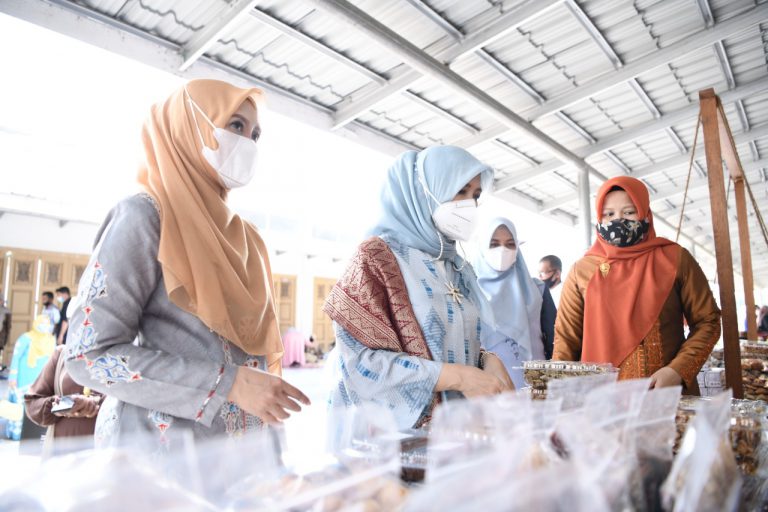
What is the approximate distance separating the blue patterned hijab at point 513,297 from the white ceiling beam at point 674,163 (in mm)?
4706

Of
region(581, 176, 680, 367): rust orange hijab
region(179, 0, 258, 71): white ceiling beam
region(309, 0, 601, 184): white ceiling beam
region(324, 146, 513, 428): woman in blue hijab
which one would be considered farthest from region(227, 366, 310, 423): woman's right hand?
region(179, 0, 258, 71): white ceiling beam

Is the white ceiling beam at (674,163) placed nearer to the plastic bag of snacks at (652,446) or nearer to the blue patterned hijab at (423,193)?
the blue patterned hijab at (423,193)

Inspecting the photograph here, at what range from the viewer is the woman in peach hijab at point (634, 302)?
178 centimetres

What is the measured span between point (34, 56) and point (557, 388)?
4662mm

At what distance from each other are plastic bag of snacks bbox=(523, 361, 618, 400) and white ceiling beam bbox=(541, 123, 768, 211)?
5963 millimetres

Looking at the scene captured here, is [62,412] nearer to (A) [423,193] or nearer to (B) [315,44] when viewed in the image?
(A) [423,193]

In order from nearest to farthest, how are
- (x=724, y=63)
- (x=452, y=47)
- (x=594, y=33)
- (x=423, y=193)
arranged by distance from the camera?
(x=423, y=193) < (x=452, y=47) < (x=594, y=33) < (x=724, y=63)

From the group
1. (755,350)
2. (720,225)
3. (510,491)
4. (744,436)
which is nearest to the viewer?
(510,491)

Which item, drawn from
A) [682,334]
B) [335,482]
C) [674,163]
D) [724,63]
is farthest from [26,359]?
[674,163]

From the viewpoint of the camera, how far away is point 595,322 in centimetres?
187

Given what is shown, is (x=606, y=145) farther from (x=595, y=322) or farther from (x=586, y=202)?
(x=595, y=322)

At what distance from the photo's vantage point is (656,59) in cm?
443

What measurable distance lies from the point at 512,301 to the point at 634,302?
2.83 ft

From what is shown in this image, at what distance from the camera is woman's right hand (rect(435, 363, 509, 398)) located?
124 centimetres
